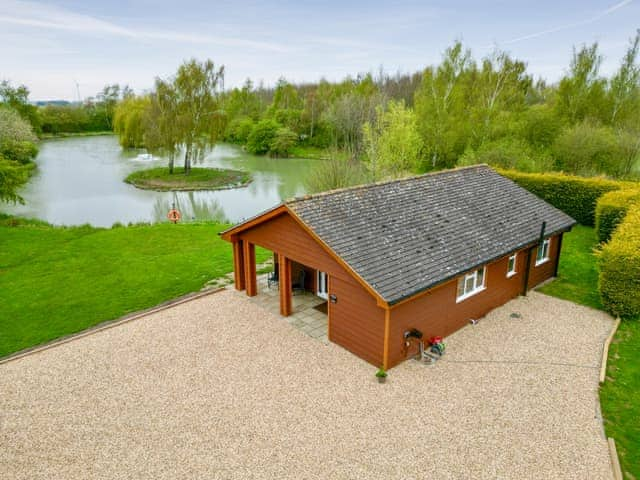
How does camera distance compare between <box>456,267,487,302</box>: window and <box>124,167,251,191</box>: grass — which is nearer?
<box>456,267,487,302</box>: window

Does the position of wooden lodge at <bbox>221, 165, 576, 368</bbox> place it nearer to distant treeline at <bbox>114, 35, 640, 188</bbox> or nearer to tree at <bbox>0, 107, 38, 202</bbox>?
distant treeline at <bbox>114, 35, 640, 188</bbox>

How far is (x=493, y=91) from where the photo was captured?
127 ft

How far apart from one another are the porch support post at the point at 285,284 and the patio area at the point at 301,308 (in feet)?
0.82

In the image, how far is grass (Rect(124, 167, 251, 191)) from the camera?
41.8 metres

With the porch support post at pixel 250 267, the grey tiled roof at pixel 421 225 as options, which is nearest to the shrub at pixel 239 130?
the porch support post at pixel 250 267

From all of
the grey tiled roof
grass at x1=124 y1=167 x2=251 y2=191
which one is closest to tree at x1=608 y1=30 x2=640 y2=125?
the grey tiled roof

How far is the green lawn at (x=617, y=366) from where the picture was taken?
8.29m

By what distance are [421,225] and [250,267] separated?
580cm

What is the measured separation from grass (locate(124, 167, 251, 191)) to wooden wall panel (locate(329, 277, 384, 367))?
106 ft

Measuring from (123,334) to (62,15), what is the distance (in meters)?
21.3

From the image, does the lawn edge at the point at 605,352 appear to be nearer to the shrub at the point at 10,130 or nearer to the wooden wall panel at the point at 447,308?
the wooden wall panel at the point at 447,308

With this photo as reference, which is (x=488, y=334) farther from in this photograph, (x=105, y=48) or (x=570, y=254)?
(x=105, y=48)

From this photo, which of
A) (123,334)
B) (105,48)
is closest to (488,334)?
(123,334)

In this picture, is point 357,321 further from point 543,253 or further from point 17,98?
point 17,98
